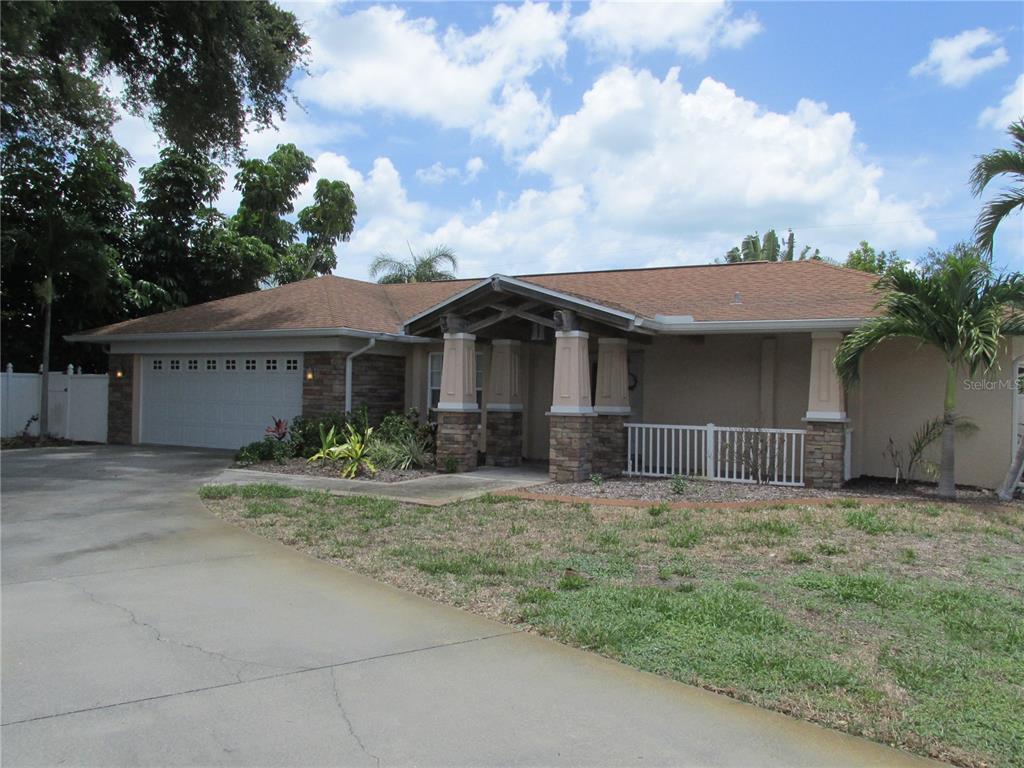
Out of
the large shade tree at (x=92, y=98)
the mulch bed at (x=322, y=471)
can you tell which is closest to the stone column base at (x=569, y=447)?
the mulch bed at (x=322, y=471)

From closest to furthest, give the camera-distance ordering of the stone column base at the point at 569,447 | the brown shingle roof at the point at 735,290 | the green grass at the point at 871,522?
1. the green grass at the point at 871,522
2. the stone column base at the point at 569,447
3. the brown shingle roof at the point at 735,290

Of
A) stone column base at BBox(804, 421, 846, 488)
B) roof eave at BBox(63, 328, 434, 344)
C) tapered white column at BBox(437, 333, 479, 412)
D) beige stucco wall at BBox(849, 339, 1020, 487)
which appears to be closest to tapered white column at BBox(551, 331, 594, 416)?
tapered white column at BBox(437, 333, 479, 412)

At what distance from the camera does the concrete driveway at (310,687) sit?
12.1 feet

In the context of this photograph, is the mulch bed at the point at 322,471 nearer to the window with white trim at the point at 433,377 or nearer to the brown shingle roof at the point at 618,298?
the brown shingle roof at the point at 618,298

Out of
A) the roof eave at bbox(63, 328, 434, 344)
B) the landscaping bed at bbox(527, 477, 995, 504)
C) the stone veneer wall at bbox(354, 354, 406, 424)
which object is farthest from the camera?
the stone veneer wall at bbox(354, 354, 406, 424)

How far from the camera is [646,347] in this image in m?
14.5

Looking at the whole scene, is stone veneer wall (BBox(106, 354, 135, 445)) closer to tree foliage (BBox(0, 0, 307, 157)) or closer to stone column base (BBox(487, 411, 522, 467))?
tree foliage (BBox(0, 0, 307, 157))

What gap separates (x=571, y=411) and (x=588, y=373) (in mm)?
667

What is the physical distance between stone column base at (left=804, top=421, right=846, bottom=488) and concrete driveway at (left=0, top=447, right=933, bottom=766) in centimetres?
744

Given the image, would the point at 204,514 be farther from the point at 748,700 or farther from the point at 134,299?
the point at 134,299

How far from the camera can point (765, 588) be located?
6.37m

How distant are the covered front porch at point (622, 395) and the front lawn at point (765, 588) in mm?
2114

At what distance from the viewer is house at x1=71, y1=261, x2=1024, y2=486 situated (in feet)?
39.3

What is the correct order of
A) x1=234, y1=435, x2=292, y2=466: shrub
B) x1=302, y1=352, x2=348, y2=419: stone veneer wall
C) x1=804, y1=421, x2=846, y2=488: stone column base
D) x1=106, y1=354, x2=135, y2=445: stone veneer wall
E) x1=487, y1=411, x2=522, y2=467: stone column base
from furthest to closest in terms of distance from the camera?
1. x1=106, y1=354, x2=135, y2=445: stone veneer wall
2. x1=302, y1=352, x2=348, y2=419: stone veneer wall
3. x1=487, y1=411, x2=522, y2=467: stone column base
4. x1=234, y1=435, x2=292, y2=466: shrub
5. x1=804, y1=421, x2=846, y2=488: stone column base
